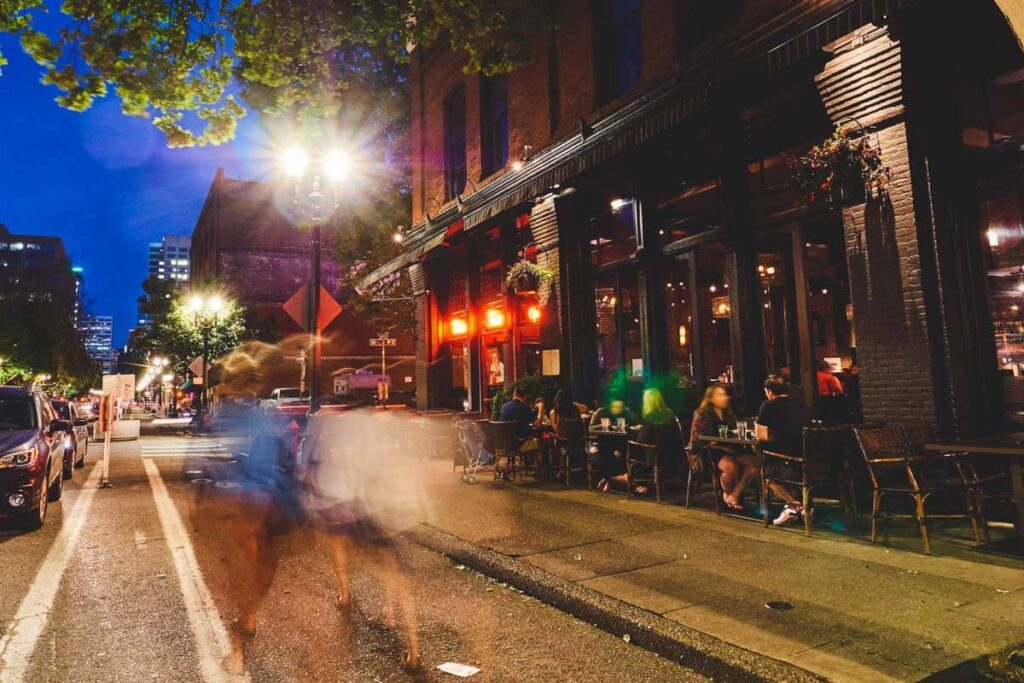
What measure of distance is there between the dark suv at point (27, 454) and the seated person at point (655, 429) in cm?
710

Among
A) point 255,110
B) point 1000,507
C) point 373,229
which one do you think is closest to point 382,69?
point 373,229

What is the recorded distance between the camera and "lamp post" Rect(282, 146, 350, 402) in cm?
981

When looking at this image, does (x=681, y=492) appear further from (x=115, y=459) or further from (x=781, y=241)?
(x=115, y=459)

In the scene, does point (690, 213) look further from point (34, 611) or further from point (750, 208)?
point (34, 611)

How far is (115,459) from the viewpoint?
17031 mm

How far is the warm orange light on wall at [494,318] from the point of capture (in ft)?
48.9

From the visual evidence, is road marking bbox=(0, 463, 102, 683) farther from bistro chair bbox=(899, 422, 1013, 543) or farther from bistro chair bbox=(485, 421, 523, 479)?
bistro chair bbox=(899, 422, 1013, 543)

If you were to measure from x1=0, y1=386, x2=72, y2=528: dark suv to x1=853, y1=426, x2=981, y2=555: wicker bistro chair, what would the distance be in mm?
8972

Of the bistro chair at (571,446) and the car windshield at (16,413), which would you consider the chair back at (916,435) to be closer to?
the bistro chair at (571,446)

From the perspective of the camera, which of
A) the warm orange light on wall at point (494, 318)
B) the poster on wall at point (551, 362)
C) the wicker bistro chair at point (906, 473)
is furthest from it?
the warm orange light on wall at point (494, 318)

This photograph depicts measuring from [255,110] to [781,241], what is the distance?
1507cm

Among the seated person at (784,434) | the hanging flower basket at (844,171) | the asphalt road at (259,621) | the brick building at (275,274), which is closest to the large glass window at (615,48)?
the hanging flower basket at (844,171)

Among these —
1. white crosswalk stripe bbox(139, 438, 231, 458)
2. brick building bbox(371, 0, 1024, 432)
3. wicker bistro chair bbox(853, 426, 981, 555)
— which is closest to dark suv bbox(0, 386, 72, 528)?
brick building bbox(371, 0, 1024, 432)

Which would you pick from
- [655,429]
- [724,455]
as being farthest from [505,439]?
[724,455]
